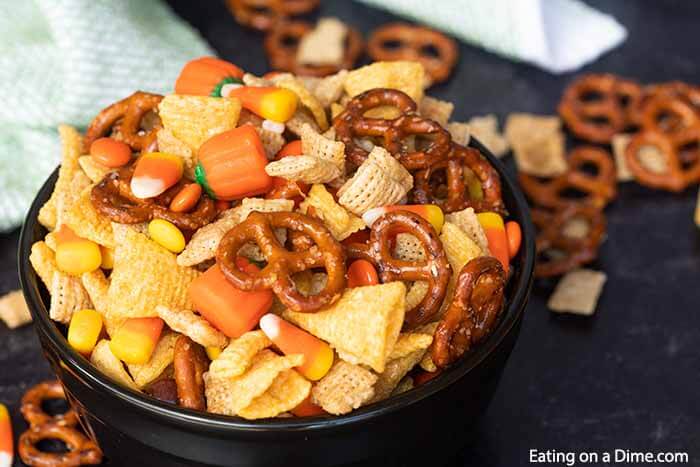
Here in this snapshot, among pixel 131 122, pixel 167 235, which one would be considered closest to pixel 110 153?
pixel 131 122

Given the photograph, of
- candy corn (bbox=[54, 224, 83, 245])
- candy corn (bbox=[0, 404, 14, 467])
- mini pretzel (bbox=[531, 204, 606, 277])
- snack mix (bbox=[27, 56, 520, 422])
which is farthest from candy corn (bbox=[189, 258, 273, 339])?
mini pretzel (bbox=[531, 204, 606, 277])

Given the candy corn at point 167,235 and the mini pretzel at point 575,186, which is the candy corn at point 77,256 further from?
the mini pretzel at point 575,186

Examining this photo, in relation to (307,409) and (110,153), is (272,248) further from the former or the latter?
(110,153)

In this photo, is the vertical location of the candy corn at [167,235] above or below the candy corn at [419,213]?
above

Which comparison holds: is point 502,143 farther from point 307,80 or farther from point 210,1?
point 210,1

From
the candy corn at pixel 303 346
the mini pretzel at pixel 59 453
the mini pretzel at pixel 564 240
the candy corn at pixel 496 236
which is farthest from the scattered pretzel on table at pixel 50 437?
the mini pretzel at pixel 564 240
